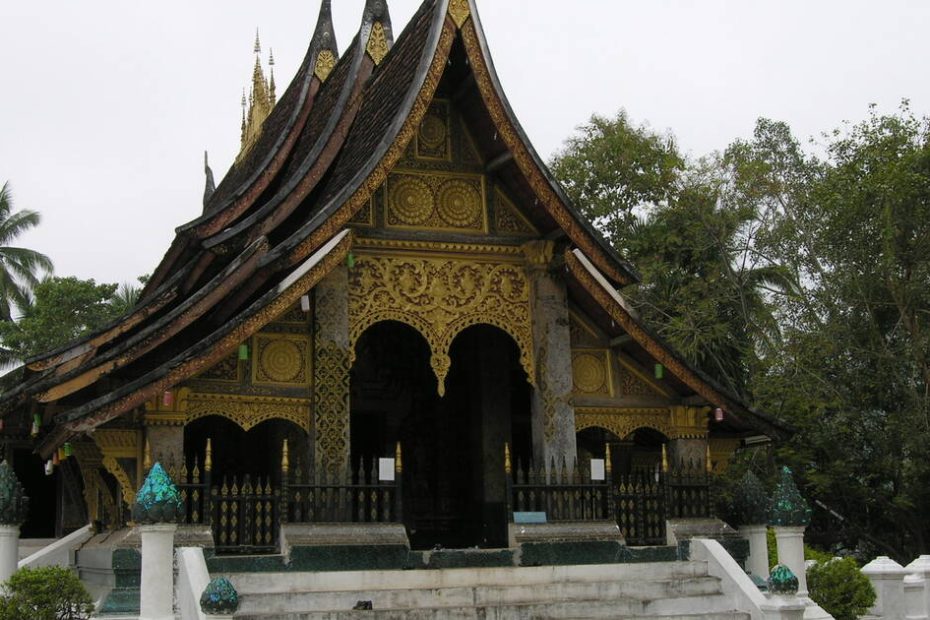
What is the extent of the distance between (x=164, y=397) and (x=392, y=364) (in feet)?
18.5

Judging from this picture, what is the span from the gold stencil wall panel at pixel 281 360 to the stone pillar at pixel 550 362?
96.9 inches

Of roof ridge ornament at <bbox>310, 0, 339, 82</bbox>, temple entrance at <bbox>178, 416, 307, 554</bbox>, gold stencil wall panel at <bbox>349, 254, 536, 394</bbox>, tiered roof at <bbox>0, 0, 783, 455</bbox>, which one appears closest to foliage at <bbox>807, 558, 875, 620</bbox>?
tiered roof at <bbox>0, 0, 783, 455</bbox>

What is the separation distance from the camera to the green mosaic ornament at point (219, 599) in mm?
8359

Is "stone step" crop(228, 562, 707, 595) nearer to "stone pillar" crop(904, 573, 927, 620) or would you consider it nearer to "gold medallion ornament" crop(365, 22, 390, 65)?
"stone pillar" crop(904, 573, 927, 620)

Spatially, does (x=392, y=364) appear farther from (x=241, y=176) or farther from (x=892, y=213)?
(x=892, y=213)

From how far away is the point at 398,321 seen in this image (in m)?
13.2

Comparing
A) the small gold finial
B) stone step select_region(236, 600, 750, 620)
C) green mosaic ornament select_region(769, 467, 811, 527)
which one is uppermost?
the small gold finial

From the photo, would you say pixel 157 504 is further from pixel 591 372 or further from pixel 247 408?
pixel 591 372

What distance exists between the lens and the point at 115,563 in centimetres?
1023

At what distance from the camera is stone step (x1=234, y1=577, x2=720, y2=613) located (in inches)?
386

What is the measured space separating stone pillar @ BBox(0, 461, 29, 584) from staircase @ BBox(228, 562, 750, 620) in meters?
2.53

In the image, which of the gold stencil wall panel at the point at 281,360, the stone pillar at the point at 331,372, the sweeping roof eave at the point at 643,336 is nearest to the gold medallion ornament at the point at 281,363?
the gold stencil wall panel at the point at 281,360

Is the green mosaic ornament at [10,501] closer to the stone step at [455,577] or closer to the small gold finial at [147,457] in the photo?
the small gold finial at [147,457]

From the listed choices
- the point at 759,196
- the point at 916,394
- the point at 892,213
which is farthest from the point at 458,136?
the point at 759,196
